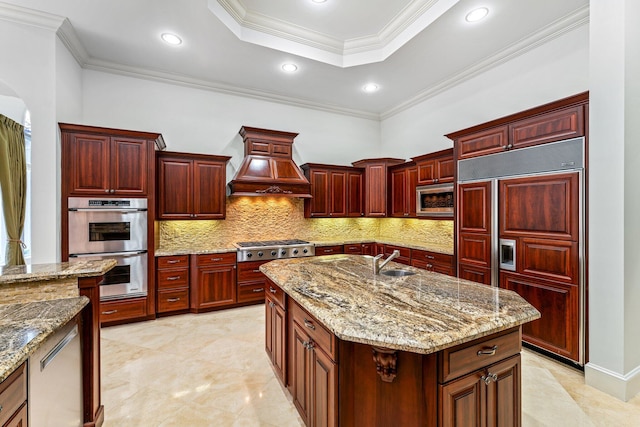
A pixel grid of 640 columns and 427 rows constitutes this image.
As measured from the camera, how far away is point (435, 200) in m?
4.47

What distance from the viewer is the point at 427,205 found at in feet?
15.1

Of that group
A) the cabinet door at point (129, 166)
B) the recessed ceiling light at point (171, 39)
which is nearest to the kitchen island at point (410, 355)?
the cabinet door at point (129, 166)

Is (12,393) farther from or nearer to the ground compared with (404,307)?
nearer to the ground

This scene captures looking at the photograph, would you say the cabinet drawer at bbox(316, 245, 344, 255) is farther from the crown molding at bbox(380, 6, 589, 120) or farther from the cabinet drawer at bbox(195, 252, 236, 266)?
the crown molding at bbox(380, 6, 589, 120)

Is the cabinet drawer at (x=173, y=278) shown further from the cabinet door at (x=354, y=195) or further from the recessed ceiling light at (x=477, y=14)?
the recessed ceiling light at (x=477, y=14)

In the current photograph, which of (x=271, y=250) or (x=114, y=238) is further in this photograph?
(x=271, y=250)

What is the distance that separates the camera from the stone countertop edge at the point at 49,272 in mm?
1640

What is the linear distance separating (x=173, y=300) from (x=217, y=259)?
781 mm

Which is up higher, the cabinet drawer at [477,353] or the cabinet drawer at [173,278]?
the cabinet drawer at [477,353]

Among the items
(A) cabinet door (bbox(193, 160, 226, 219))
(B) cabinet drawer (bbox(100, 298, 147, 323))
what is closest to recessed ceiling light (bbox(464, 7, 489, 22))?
(A) cabinet door (bbox(193, 160, 226, 219))

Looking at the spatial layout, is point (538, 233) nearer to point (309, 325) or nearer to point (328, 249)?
point (309, 325)

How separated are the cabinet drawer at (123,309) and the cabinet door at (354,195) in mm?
3555

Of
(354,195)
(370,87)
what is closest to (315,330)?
(354,195)

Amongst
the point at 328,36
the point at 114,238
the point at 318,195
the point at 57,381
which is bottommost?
the point at 57,381
